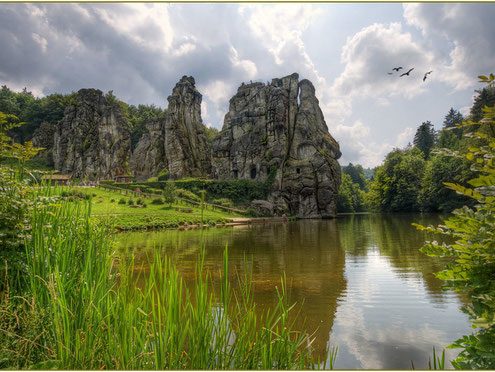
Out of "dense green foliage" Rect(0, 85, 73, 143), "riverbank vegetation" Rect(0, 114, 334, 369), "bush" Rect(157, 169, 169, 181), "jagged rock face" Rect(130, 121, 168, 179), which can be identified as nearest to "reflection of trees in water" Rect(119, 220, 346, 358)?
"riverbank vegetation" Rect(0, 114, 334, 369)

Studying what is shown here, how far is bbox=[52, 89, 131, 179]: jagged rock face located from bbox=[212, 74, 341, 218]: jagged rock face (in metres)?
28.3

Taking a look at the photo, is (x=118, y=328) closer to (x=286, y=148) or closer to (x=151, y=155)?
(x=286, y=148)

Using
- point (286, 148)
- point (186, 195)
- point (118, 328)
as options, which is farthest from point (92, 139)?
point (118, 328)

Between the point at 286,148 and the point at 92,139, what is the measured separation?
5436 cm

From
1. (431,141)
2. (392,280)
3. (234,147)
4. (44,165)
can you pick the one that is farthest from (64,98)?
(392,280)

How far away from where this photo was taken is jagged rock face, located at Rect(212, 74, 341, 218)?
70250 millimetres

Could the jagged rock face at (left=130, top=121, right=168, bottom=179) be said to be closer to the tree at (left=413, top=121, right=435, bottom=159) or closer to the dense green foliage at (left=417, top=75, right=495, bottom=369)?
the tree at (left=413, top=121, right=435, bottom=159)

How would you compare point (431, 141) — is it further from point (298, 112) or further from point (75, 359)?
point (75, 359)

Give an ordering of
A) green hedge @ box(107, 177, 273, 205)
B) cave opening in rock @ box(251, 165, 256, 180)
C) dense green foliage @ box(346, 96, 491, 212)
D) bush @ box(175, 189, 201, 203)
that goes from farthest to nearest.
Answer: cave opening in rock @ box(251, 165, 256, 180)
green hedge @ box(107, 177, 273, 205)
bush @ box(175, 189, 201, 203)
dense green foliage @ box(346, 96, 491, 212)

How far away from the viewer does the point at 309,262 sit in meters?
16.1

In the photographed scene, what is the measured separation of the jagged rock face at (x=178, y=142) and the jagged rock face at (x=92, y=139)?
6280 mm

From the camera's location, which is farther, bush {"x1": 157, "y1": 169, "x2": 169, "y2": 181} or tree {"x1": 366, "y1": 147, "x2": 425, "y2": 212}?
bush {"x1": 157, "y1": 169, "x2": 169, "y2": 181}

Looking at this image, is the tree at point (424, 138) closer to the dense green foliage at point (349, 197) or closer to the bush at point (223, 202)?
the dense green foliage at point (349, 197)

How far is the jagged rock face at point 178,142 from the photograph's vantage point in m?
80.8
